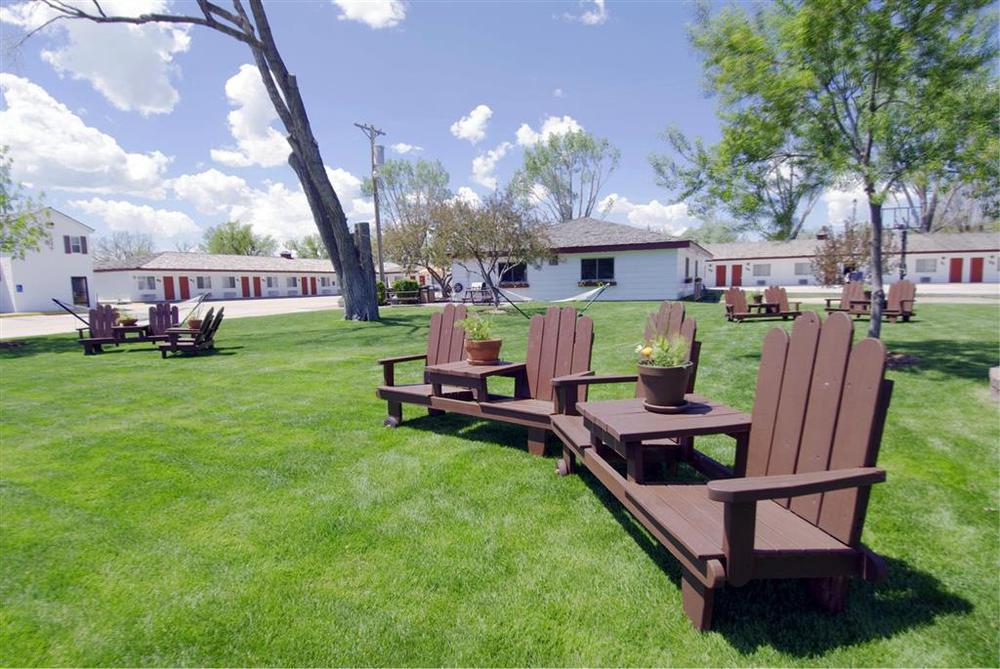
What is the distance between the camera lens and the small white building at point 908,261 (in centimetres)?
3794

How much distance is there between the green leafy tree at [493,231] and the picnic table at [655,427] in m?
17.2

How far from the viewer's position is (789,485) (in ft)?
6.00

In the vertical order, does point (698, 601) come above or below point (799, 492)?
below

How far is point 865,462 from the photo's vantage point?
1.99 m

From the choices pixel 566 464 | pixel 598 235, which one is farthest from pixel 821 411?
pixel 598 235

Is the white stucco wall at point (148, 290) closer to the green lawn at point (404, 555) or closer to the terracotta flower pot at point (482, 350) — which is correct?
the green lawn at point (404, 555)

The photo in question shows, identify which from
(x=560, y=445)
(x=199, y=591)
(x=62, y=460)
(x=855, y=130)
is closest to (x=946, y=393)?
(x=855, y=130)

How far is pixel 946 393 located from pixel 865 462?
517 centimetres

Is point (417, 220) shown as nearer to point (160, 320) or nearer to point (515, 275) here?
point (515, 275)

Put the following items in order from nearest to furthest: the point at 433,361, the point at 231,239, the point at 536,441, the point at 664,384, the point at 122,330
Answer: the point at 664,384 < the point at 536,441 < the point at 433,361 < the point at 122,330 < the point at 231,239

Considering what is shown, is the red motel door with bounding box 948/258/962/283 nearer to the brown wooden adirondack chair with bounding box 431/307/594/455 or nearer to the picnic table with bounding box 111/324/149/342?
the brown wooden adirondack chair with bounding box 431/307/594/455

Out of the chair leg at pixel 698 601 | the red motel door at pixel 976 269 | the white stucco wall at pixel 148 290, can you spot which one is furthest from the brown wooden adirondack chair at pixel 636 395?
the red motel door at pixel 976 269

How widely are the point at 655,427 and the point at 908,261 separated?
47.8 m

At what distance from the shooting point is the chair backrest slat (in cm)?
202
